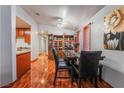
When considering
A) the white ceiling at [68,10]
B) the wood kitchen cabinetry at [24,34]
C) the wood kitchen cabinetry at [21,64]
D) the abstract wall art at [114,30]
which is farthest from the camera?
the wood kitchen cabinetry at [24,34]

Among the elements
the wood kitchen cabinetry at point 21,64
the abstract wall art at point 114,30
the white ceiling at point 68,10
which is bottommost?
the wood kitchen cabinetry at point 21,64

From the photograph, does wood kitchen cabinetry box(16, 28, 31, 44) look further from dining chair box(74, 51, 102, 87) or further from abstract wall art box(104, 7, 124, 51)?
dining chair box(74, 51, 102, 87)

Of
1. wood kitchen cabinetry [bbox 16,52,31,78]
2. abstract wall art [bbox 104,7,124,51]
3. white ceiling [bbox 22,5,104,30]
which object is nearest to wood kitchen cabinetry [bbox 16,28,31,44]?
white ceiling [bbox 22,5,104,30]

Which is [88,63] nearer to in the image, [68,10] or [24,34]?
[68,10]

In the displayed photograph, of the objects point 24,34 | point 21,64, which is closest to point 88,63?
point 21,64

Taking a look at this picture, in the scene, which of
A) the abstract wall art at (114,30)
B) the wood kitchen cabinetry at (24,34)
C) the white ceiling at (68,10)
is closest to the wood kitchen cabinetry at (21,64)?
the white ceiling at (68,10)

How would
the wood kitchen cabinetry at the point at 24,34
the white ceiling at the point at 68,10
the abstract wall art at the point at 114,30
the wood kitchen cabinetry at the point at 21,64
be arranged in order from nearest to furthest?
the abstract wall art at the point at 114,30
the wood kitchen cabinetry at the point at 21,64
the white ceiling at the point at 68,10
the wood kitchen cabinetry at the point at 24,34

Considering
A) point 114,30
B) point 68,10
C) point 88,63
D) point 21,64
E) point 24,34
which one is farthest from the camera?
point 24,34

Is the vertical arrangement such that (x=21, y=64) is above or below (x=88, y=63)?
below

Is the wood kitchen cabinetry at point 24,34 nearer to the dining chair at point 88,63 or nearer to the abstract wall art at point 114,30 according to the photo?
the abstract wall art at point 114,30

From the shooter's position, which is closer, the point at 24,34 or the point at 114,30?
the point at 114,30

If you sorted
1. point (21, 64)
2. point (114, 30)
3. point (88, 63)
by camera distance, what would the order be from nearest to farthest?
point (88, 63) < point (114, 30) < point (21, 64)

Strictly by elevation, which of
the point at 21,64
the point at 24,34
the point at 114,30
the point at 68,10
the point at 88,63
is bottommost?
the point at 21,64
